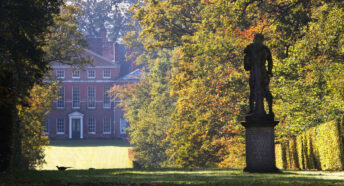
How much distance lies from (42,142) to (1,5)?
14.1 m

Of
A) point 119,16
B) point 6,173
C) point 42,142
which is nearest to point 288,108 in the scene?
point 6,173

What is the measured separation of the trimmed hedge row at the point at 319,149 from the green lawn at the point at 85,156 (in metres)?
23.1

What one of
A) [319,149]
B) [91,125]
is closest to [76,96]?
[91,125]

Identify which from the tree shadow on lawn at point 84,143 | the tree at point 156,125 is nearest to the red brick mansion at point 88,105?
the tree shadow on lawn at point 84,143

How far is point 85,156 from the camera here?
5275cm

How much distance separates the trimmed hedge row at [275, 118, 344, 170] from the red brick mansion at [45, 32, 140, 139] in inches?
2281

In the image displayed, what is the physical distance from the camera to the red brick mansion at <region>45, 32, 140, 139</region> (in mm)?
77938

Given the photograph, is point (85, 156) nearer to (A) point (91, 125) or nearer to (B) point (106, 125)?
(A) point (91, 125)

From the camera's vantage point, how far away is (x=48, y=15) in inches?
843

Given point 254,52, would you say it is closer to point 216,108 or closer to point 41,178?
point 41,178

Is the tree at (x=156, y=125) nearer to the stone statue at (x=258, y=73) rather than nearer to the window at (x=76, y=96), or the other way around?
the window at (x=76, y=96)

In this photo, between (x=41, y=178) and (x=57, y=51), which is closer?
(x=41, y=178)

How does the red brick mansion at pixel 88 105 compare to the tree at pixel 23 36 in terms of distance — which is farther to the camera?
the red brick mansion at pixel 88 105

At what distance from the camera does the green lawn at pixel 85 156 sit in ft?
151
